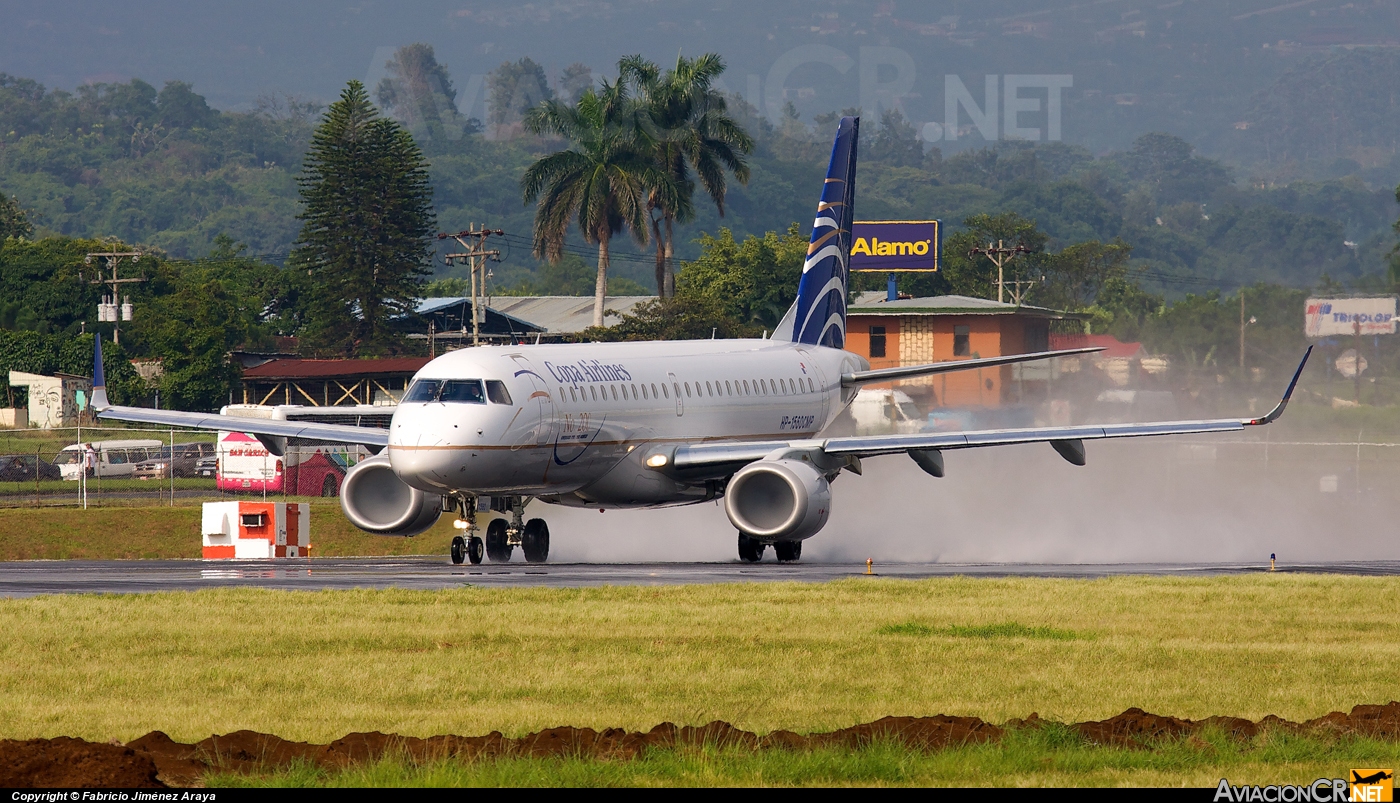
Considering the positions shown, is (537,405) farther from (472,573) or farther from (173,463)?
(173,463)

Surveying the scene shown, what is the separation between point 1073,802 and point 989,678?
6578 mm

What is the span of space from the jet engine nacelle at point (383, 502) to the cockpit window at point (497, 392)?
3808mm

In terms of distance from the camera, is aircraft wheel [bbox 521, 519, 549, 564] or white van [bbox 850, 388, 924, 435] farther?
white van [bbox 850, 388, 924, 435]

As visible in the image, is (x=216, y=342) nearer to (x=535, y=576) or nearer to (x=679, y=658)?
(x=535, y=576)

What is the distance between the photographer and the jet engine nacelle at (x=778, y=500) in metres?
32.5

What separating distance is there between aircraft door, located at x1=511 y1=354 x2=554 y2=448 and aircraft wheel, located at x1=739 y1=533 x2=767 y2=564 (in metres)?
5.06

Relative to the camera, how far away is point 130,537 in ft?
152

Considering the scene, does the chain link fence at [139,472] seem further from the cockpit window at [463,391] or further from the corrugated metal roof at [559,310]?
the corrugated metal roof at [559,310]

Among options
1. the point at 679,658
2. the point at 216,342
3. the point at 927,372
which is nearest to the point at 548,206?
the point at 216,342

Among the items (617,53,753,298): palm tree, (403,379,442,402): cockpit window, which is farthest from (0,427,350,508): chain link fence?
(617,53,753,298): palm tree

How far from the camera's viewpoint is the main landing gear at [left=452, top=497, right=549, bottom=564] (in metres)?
32.4

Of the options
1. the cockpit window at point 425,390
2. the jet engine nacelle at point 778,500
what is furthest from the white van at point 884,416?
the cockpit window at point 425,390

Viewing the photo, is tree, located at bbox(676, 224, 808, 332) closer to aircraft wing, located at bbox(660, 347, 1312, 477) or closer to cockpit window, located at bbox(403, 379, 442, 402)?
aircraft wing, located at bbox(660, 347, 1312, 477)

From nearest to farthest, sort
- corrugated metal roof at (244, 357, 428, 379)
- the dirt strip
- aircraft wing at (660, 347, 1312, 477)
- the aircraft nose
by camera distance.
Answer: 1. the dirt strip
2. the aircraft nose
3. aircraft wing at (660, 347, 1312, 477)
4. corrugated metal roof at (244, 357, 428, 379)
